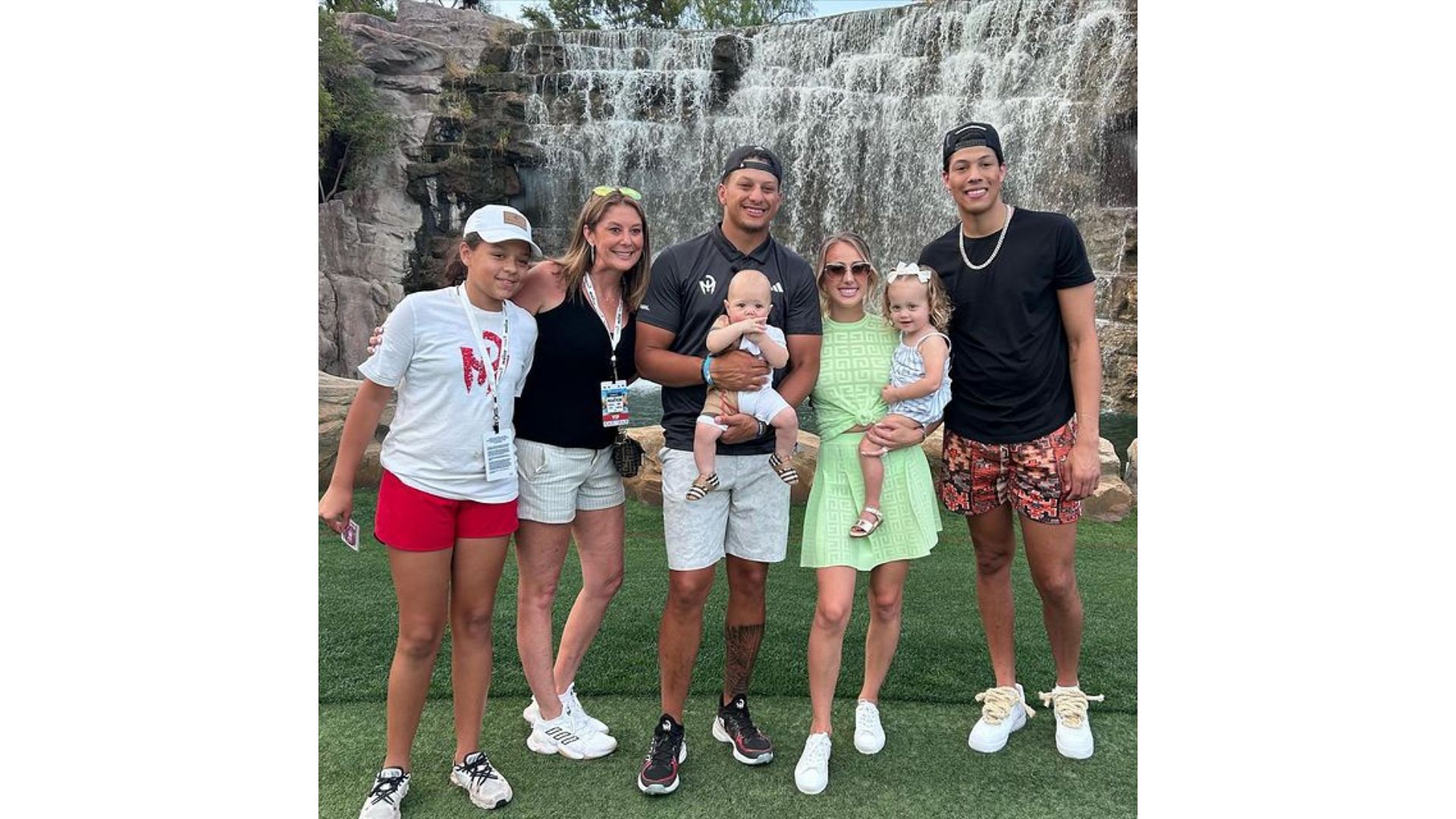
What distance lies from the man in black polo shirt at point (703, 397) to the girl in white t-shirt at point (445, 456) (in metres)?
0.42

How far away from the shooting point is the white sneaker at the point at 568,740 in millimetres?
2656

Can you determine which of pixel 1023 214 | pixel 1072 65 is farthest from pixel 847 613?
pixel 1072 65

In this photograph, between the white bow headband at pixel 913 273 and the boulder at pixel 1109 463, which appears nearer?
the white bow headband at pixel 913 273

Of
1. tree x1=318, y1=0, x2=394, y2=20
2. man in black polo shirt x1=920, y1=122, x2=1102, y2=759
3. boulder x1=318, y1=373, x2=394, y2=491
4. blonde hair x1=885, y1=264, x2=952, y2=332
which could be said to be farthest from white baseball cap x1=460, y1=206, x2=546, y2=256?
tree x1=318, y1=0, x2=394, y2=20

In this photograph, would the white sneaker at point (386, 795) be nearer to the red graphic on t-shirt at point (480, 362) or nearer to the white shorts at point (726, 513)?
the white shorts at point (726, 513)

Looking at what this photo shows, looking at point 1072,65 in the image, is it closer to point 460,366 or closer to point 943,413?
point 943,413

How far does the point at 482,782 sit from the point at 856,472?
1406 millimetres

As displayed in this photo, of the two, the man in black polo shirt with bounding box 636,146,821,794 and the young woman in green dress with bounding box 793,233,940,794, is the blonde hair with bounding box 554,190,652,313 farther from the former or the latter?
the young woman in green dress with bounding box 793,233,940,794

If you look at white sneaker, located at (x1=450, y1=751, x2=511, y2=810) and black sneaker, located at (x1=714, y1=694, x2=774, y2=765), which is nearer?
white sneaker, located at (x1=450, y1=751, x2=511, y2=810)

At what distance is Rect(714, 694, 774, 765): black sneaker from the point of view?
258cm

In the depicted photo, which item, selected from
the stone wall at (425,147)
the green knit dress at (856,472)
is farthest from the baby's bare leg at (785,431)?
the stone wall at (425,147)

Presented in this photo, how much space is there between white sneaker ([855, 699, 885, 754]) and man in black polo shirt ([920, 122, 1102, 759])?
323mm

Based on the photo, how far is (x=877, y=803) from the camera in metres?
Answer: 2.45

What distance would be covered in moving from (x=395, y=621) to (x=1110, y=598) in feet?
11.8
